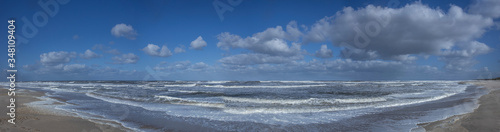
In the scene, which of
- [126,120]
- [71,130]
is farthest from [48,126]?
[126,120]

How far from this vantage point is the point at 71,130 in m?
6.44

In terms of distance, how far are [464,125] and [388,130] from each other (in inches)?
77.3

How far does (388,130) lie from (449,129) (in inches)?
53.9

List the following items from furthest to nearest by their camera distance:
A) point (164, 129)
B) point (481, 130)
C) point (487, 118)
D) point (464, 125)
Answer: point (487, 118)
point (164, 129)
point (464, 125)
point (481, 130)

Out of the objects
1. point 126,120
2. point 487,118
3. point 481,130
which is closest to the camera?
point 481,130

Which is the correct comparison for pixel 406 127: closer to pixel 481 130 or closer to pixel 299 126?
pixel 481 130

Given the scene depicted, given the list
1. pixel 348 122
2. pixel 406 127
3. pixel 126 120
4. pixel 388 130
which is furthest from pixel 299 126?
pixel 126 120

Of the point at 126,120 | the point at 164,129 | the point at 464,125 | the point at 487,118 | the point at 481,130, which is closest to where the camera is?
the point at 481,130

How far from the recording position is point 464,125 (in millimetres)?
6723

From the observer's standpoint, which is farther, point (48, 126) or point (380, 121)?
point (380, 121)

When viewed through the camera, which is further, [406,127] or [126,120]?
[126,120]

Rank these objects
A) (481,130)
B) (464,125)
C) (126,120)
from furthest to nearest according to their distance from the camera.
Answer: (126,120)
(464,125)
(481,130)

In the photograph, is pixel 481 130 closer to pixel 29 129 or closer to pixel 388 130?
pixel 388 130

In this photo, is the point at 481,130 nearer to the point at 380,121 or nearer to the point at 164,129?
the point at 380,121
